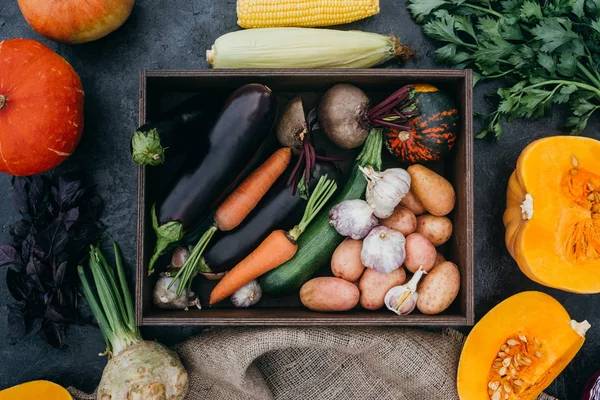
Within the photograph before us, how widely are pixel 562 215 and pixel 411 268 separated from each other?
1.28 feet

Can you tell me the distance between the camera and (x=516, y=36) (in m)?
1.51

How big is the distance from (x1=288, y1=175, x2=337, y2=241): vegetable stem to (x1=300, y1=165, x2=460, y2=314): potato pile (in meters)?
0.11

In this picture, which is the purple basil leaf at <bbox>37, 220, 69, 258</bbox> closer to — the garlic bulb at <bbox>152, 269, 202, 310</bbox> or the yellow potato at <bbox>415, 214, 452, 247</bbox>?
the garlic bulb at <bbox>152, 269, 202, 310</bbox>

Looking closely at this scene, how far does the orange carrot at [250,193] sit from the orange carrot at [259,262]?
0.32ft

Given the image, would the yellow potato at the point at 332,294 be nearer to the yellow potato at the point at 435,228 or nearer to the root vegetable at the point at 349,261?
the root vegetable at the point at 349,261

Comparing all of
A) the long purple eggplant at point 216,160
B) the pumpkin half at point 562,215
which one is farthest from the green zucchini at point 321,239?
the pumpkin half at point 562,215

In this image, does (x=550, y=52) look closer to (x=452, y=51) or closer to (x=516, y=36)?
(x=516, y=36)

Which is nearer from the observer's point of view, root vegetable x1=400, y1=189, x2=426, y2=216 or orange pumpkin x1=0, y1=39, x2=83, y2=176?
orange pumpkin x1=0, y1=39, x2=83, y2=176

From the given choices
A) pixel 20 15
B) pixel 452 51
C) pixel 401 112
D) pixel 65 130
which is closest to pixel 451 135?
pixel 401 112

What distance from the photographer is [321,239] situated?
1492 millimetres

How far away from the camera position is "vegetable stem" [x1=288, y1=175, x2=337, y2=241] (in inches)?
57.5

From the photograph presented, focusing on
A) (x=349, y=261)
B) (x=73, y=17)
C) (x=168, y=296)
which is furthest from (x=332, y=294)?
(x=73, y=17)


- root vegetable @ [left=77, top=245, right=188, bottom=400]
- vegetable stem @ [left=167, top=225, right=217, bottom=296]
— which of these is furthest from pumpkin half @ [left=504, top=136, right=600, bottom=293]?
root vegetable @ [left=77, top=245, right=188, bottom=400]

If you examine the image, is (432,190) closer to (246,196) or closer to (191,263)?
(246,196)
